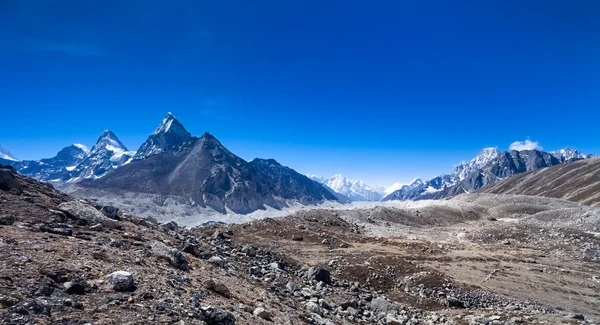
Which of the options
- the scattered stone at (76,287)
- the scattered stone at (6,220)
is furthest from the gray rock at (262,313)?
the scattered stone at (6,220)

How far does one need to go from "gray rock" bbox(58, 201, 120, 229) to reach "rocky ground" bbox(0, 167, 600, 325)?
68 millimetres

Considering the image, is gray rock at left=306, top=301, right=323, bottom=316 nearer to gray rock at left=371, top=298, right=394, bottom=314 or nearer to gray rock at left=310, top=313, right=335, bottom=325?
gray rock at left=310, top=313, right=335, bottom=325

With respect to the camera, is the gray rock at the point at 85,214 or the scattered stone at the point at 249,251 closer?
the gray rock at the point at 85,214

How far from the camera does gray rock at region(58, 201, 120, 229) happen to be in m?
20.1

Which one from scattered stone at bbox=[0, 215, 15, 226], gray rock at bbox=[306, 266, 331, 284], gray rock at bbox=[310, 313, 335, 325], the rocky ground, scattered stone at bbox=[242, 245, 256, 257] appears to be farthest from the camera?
scattered stone at bbox=[242, 245, 256, 257]

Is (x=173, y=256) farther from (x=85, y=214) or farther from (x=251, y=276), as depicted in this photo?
(x=85, y=214)

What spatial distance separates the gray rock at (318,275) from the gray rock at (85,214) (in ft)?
46.4

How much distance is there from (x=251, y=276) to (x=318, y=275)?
22.3 feet

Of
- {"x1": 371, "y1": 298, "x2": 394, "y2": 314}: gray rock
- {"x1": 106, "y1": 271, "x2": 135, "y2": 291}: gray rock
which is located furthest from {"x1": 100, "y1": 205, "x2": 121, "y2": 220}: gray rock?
{"x1": 371, "y1": 298, "x2": 394, "y2": 314}: gray rock

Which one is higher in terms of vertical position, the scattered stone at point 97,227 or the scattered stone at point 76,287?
the scattered stone at point 97,227

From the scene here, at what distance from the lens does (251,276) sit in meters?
21.5

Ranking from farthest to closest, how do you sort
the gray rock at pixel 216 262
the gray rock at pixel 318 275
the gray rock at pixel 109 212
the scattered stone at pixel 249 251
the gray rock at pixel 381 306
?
the scattered stone at pixel 249 251, the gray rock at pixel 318 275, the gray rock at pixel 109 212, the gray rock at pixel 381 306, the gray rock at pixel 216 262

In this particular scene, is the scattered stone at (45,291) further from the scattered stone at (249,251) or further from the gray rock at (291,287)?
the scattered stone at (249,251)

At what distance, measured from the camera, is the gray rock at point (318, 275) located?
2613 cm
